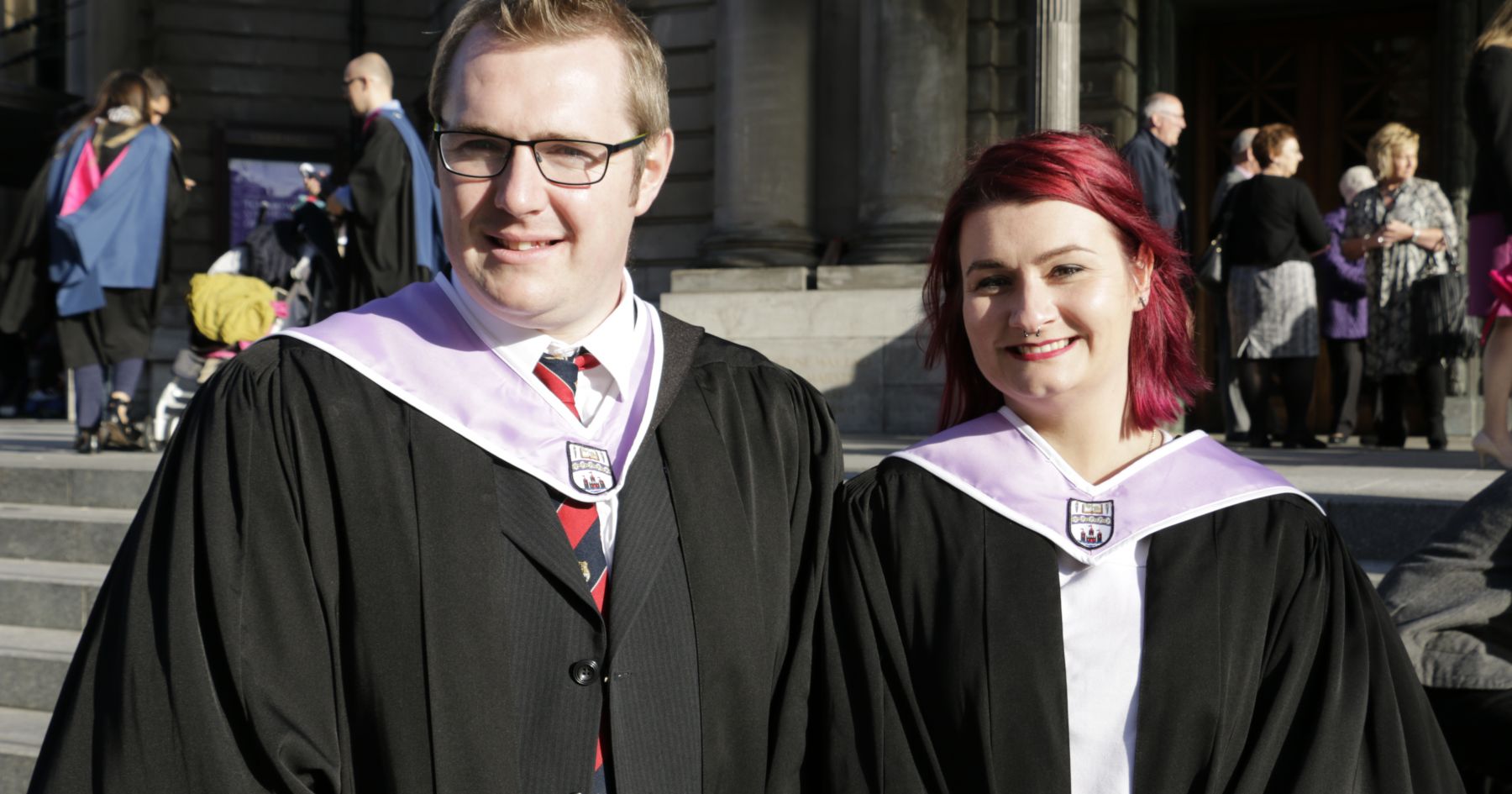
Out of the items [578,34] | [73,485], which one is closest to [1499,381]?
Result: [578,34]

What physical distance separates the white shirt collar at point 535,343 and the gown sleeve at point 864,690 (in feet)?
1.45

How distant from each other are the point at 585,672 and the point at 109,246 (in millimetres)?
6542

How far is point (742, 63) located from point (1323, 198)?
4803 millimetres

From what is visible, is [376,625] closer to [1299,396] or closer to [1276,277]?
[1276,277]

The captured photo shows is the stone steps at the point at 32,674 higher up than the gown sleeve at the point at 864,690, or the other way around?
the gown sleeve at the point at 864,690

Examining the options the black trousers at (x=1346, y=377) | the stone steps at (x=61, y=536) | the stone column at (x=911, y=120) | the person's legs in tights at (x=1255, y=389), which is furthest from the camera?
the stone column at (x=911, y=120)

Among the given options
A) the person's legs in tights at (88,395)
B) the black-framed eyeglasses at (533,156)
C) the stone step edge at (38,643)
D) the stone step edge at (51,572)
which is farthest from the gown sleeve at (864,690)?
the person's legs in tights at (88,395)

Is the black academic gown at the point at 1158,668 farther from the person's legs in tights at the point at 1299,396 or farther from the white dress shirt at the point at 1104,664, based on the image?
the person's legs in tights at the point at 1299,396

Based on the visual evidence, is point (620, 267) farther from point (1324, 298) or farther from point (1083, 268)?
point (1324, 298)

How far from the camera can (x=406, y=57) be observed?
2086 centimetres

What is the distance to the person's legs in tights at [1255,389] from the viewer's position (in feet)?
28.4

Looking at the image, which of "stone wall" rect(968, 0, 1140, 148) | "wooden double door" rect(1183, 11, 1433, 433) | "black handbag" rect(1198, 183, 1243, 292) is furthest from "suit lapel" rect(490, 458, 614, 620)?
"wooden double door" rect(1183, 11, 1433, 433)

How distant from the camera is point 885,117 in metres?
11.0

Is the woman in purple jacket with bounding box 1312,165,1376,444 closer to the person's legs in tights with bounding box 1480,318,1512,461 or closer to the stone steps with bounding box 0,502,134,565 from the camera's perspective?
the person's legs in tights with bounding box 1480,318,1512,461
